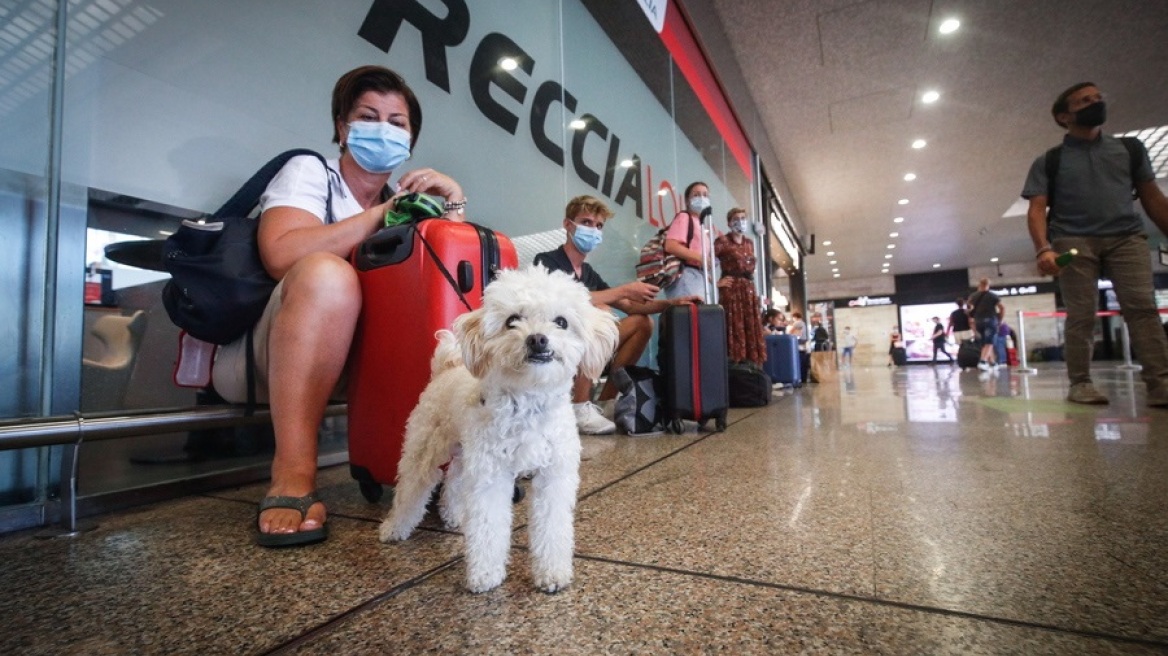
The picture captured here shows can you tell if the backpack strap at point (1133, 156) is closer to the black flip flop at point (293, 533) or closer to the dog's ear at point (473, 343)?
the dog's ear at point (473, 343)

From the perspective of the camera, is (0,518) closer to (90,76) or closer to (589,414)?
(90,76)

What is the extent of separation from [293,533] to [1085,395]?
14.7 ft

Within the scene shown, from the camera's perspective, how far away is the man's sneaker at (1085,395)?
314 cm

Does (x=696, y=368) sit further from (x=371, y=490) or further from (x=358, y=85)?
(x=358, y=85)

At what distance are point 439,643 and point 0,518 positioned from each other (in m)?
1.36

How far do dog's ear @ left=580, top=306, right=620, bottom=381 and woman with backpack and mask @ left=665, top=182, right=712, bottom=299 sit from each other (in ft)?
8.47

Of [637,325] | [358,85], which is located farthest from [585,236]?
[358,85]

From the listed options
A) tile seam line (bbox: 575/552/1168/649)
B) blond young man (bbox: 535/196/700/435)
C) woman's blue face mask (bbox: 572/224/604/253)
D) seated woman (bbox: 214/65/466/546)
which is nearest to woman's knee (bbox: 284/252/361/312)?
seated woman (bbox: 214/65/466/546)

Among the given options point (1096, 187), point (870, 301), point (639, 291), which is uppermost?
point (870, 301)

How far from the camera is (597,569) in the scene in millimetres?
903

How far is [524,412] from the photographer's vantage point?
0.87 m

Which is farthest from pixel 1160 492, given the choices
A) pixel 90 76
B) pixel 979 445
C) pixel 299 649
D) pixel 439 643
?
pixel 90 76

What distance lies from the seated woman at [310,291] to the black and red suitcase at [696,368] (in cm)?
152

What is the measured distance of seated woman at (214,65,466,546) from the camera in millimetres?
1169
